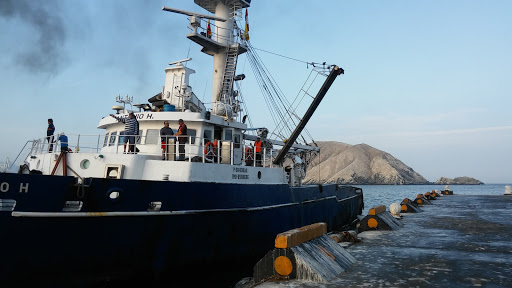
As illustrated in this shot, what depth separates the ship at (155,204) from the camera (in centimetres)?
741

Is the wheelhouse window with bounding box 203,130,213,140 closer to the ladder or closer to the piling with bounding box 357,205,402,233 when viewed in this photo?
the ladder

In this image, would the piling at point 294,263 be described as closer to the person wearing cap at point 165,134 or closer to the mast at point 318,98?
the person wearing cap at point 165,134

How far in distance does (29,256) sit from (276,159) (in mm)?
9616

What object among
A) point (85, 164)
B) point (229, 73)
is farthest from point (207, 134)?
point (229, 73)

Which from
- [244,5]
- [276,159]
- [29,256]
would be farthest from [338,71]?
[29,256]

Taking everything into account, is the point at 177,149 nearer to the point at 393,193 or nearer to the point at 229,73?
the point at 229,73

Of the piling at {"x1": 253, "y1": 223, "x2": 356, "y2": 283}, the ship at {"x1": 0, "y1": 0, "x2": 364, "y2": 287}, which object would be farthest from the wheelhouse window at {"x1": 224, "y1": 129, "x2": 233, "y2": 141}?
the piling at {"x1": 253, "y1": 223, "x2": 356, "y2": 283}

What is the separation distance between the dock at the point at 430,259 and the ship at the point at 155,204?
346 centimetres

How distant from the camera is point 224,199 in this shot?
10.8 m

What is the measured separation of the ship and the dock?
346 cm

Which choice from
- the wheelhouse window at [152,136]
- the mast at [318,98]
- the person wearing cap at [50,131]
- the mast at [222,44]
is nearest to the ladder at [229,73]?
the mast at [222,44]

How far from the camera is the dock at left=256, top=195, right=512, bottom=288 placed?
6605 mm

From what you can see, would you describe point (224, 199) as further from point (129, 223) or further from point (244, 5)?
point (244, 5)

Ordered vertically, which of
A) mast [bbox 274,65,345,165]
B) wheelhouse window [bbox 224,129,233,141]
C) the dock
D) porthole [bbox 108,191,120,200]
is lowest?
the dock
